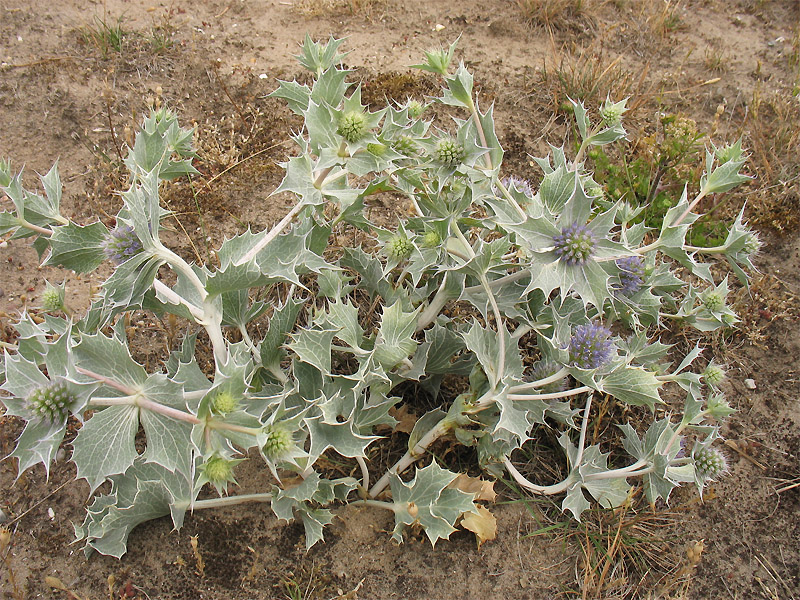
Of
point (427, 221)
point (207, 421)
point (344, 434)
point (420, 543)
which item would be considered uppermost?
point (427, 221)

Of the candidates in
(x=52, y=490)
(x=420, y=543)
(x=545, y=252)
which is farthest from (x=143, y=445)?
(x=545, y=252)

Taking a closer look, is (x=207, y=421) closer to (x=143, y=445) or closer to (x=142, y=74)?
(x=143, y=445)

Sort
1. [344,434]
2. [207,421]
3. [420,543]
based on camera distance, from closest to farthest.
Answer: [207,421]
[344,434]
[420,543]

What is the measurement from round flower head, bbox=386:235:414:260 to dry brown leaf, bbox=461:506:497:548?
925mm

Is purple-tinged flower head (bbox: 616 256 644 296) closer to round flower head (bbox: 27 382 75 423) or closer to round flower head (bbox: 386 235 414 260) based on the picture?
round flower head (bbox: 386 235 414 260)

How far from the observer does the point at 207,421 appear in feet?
4.80

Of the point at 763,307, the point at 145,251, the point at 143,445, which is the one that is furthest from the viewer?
the point at 763,307

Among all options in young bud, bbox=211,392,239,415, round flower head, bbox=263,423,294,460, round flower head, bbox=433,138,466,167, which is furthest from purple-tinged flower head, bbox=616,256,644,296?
young bud, bbox=211,392,239,415

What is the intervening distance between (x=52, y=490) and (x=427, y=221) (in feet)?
5.54

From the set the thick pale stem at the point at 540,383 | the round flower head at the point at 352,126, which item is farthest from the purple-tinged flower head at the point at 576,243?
the round flower head at the point at 352,126

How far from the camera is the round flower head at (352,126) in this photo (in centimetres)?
171

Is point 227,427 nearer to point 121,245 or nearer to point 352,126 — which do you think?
point 121,245

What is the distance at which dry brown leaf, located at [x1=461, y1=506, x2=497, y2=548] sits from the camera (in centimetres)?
207

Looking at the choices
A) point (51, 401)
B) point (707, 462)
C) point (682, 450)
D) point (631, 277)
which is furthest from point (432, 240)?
point (682, 450)
